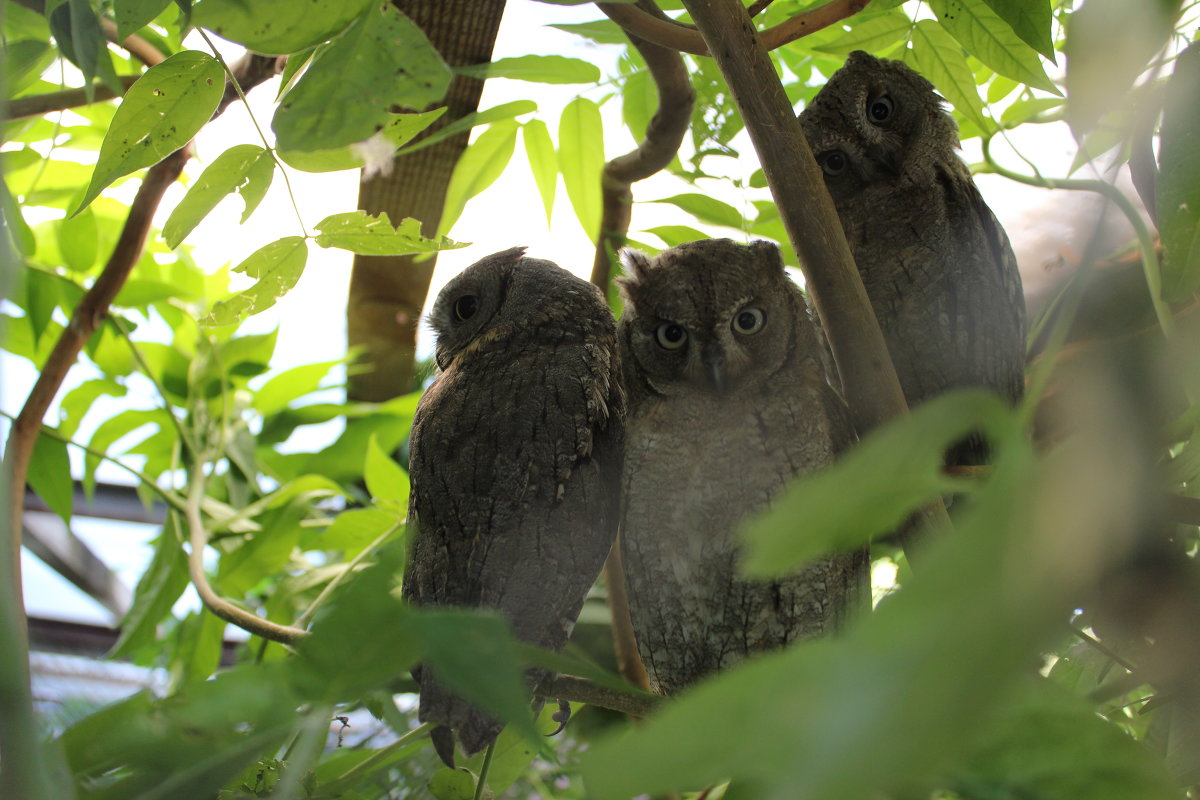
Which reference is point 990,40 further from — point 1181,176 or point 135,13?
point 135,13

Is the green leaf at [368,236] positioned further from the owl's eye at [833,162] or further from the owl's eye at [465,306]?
the owl's eye at [833,162]

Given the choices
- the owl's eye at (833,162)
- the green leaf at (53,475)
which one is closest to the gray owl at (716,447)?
the owl's eye at (833,162)

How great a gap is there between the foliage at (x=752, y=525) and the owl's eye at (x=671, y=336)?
214mm

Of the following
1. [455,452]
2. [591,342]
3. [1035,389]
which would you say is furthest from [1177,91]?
[455,452]

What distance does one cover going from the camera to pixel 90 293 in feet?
4.73

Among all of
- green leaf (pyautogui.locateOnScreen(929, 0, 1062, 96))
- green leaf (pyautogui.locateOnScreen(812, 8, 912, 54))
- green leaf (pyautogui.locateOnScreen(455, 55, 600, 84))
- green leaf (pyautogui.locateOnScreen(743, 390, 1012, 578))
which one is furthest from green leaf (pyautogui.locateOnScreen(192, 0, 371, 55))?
green leaf (pyautogui.locateOnScreen(812, 8, 912, 54))

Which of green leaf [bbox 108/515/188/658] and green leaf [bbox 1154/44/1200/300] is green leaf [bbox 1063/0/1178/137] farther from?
green leaf [bbox 108/515/188/658]

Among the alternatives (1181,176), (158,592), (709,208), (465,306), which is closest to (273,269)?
(465,306)

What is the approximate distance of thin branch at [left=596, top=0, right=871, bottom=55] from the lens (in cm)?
82

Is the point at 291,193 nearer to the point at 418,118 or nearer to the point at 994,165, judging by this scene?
the point at 418,118

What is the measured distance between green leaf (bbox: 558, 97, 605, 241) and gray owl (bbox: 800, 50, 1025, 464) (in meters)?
0.32

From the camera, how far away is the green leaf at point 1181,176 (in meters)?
0.63

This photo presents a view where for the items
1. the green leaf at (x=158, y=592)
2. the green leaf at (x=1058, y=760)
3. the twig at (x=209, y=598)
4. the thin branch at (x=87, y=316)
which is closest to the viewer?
the green leaf at (x=1058, y=760)

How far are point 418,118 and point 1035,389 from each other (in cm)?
59
